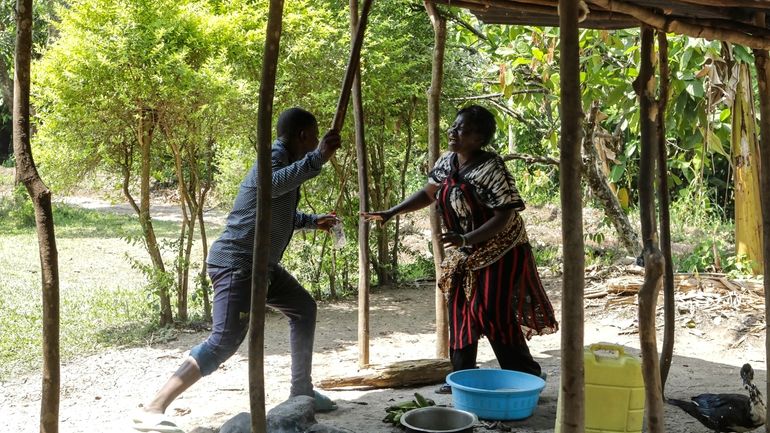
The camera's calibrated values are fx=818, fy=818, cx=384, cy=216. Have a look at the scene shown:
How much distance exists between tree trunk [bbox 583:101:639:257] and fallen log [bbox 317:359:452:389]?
12.1 feet

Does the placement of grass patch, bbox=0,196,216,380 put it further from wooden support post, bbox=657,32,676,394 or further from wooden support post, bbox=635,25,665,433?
wooden support post, bbox=635,25,665,433

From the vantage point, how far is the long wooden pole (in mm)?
2664

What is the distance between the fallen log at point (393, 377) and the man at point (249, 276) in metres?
0.49

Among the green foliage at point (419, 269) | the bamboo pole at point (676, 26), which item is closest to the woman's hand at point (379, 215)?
the bamboo pole at point (676, 26)

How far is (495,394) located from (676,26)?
76.2 inches

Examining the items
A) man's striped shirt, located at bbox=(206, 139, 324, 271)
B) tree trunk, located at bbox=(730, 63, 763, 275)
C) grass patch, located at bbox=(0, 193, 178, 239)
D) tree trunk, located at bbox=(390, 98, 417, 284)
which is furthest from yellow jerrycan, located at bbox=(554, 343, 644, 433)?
grass patch, located at bbox=(0, 193, 178, 239)

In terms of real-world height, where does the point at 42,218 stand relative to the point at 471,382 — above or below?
above

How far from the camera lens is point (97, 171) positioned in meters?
6.95

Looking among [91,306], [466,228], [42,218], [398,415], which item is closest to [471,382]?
[398,415]

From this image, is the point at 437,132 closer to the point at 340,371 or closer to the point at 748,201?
the point at 340,371

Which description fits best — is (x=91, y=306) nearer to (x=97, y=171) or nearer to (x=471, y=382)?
(x=97, y=171)

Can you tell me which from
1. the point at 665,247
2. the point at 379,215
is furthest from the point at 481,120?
the point at 665,247

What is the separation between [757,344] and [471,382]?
332 cm

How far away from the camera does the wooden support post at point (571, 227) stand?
249 centimetres
